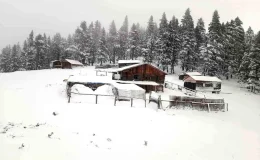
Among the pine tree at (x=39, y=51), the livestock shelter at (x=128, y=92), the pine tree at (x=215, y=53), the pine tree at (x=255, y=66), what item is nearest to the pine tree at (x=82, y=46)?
the pine tree at (x=39, y=51)

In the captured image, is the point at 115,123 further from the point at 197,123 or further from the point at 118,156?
the point at 197,123

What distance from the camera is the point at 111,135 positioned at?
46.8 feet

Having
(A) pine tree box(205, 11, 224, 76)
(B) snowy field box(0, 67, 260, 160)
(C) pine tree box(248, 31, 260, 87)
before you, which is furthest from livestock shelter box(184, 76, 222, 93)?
(B) snowy field box(0, 67, 260, 160)

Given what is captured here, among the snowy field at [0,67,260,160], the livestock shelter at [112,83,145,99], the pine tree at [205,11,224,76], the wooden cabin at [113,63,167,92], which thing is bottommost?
the snowy field at [0,67,260,160]

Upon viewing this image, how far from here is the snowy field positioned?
11.4m

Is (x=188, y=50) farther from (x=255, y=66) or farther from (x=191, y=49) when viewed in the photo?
(x=255, y=66)

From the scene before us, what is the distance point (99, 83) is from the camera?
36219 mm

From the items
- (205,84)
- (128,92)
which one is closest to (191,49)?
(205,84)

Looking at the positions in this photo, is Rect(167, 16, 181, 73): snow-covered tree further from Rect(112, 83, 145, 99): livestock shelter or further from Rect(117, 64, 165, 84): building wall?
Rect(112, 83, 145, 99): livestock shelter

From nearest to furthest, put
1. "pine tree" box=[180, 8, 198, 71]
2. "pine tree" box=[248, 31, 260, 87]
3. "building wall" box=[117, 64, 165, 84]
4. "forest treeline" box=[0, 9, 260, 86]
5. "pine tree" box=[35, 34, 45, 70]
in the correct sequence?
"building wall" box=[117, 64, 165, 84] < "pine tree" box=[248, 31, 260, 87] < "forest treeline" box=[0, 9, 260, 86] < "pine tree" box=[180, 8, 198, 71] < "pine tree" box=[35, 34, 45, 70]

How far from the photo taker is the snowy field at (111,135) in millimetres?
11406

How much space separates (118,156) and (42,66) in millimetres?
82746

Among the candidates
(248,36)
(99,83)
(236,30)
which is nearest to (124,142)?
(99,83)

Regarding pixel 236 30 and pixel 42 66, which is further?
pixel 42 66
